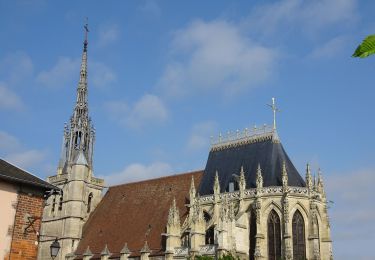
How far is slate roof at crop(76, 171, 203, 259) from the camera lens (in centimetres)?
3916

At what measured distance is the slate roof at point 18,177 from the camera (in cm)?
1572

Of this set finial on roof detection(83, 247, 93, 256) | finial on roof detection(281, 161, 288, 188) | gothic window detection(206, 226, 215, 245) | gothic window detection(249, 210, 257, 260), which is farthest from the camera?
finial on roof detection(83, 247, 93, 256)

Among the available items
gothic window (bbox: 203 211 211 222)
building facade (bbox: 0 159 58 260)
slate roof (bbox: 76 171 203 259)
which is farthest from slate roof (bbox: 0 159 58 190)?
Answer: gothic window (bbox: 203 211 211 222)

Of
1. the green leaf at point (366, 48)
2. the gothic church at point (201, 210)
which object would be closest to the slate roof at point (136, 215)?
the gothic church at point (201, 210)

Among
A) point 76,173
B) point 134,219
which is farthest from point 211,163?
point 76,173

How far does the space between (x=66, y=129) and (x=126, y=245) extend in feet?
52.9

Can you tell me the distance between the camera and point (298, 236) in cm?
3334

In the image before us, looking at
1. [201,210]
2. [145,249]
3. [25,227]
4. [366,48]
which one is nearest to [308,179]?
[201,210]

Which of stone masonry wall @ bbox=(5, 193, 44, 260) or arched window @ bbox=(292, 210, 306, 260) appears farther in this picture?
arched window @ bbox=(292, 210, 306, 260)

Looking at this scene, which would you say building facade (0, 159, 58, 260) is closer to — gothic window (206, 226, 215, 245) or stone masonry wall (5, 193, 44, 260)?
stone masonry wall (5, 193, 44, 260)

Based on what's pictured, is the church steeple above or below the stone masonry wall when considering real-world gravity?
above

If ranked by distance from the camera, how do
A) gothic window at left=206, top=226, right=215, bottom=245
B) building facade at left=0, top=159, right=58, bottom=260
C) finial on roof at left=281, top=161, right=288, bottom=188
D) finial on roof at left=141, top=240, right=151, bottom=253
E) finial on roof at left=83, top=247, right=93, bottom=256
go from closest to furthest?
building facade at left=0, top=159, right=58, bottom=260 → finial on roof at left=281, top=161, right=288, bottom=188 → gothic window at left=206, top=226, right=215, bottom=245 → finial on roof at left=141, top=240, right=151, bottom=253 → finial on roof at left=83, top=247, right=93, bottom=256

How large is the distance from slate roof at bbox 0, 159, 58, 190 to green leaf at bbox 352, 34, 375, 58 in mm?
13103

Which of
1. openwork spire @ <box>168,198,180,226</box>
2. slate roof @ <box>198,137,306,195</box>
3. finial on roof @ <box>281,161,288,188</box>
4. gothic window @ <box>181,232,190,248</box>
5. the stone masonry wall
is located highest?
slate roof @ <box>198,137,306,195</box>
